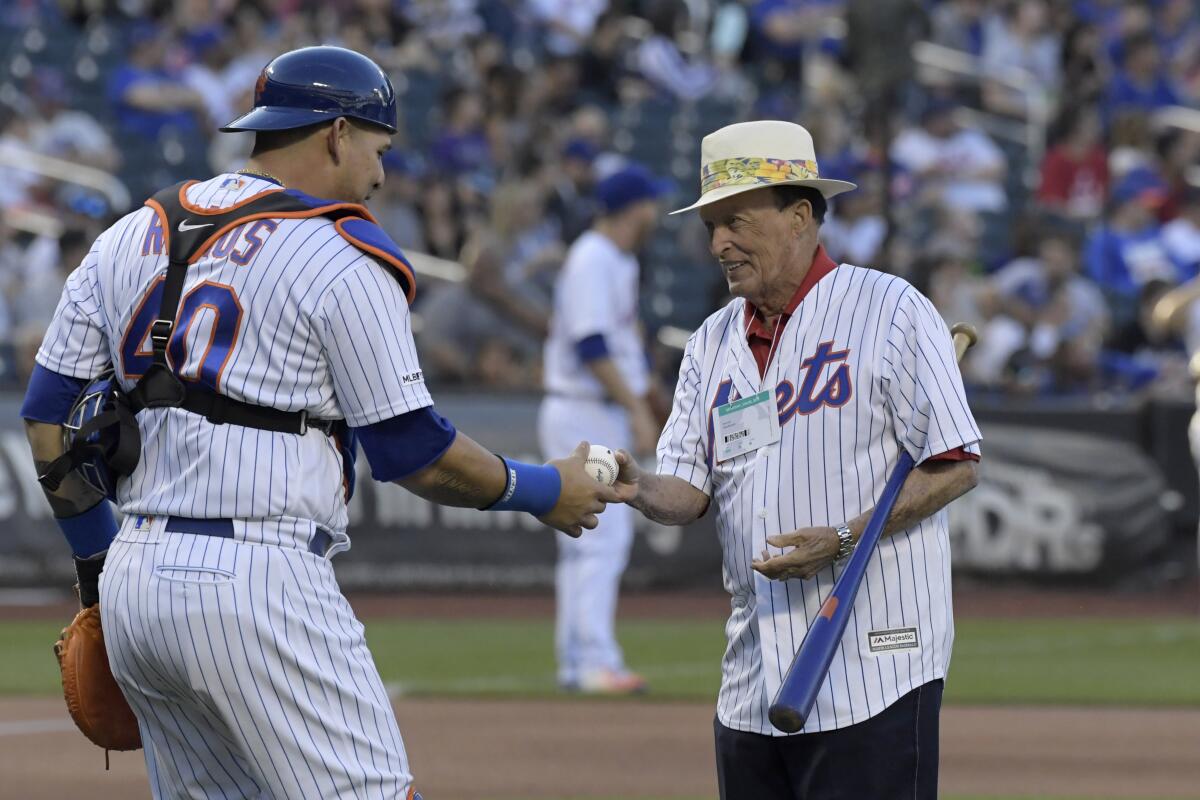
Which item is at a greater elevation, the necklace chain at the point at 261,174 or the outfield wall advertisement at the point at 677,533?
the necklace chain at the point at 261,174

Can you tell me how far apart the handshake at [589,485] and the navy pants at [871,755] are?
70cm

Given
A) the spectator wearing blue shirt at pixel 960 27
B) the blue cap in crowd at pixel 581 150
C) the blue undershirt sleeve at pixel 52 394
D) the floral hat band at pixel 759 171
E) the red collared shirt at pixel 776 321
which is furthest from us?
the spectator wearing blue shirt at pixel 960 27

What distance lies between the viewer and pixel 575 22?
2316 centimetres

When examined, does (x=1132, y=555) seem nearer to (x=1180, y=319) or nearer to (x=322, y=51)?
(x=1180, y=319)

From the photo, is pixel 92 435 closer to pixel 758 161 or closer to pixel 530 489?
pixel 530 489

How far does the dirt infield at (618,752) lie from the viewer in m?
8.55

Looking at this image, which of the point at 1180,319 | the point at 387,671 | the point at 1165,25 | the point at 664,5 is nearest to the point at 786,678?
the point at 387,671

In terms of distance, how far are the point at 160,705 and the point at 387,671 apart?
758 centimetres

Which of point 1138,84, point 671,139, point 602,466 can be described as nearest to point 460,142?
point 671,139

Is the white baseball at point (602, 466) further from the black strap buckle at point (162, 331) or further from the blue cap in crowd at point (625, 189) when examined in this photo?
the blue cap in crowd at point (625, 189)

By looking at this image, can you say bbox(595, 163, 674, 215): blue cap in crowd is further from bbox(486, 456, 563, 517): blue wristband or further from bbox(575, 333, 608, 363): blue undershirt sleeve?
bbox(486, 456, 563, 517): blue wristband

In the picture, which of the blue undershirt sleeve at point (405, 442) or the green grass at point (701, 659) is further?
the green grass at point (701, 659)

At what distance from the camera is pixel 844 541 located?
4.73 metres

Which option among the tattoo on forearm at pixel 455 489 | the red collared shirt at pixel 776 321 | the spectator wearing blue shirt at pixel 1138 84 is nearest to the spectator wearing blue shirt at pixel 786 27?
the spectator wearing blue shirt at pixel 1138 84
